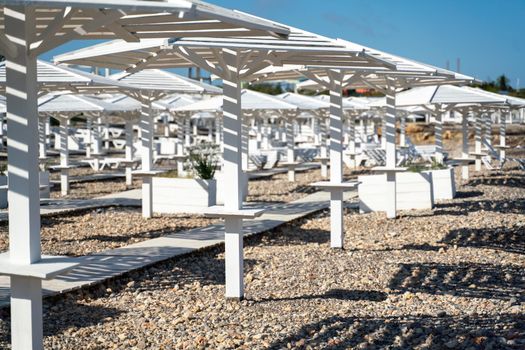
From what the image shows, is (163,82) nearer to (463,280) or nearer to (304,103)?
(463,280)

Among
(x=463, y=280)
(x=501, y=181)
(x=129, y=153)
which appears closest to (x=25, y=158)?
(x=463, y=280)

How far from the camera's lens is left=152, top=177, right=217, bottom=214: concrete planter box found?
Result: 12.2m

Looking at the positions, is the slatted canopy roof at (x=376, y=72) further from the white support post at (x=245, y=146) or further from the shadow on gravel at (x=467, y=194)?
the white support post at (x=245, y=146)

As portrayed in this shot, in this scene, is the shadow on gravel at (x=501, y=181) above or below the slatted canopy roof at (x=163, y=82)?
below

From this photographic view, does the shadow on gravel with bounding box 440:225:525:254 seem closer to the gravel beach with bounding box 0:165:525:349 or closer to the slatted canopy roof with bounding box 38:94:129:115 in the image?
the gravel beach with bounding box 0:165:525:349

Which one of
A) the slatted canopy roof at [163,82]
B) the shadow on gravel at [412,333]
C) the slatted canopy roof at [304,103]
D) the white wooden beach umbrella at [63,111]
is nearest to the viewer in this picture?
the shadow on gravel at [412,333]

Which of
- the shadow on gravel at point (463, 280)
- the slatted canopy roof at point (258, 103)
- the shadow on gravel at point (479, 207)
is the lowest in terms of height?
Answer: the shadow on gravel at point (463, 280)

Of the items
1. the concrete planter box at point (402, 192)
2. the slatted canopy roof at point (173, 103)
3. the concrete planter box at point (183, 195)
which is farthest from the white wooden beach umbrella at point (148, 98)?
the slatted canopy roof at point (173, 103)

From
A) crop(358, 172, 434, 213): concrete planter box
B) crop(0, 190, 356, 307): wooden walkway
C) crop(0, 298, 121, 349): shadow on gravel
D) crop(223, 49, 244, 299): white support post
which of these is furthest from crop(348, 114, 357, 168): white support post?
crop(0, 298, 121, 349): shadow on gravel

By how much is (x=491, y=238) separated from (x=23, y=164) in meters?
6.83

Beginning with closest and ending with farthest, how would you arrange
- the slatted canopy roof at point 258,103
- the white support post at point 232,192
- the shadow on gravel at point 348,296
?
1. the white support post at point 232,192
2. the shadow on gravel at point 348,296
3. the slatted canopy roof at point 258,103

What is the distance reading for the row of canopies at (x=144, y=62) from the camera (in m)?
3.95

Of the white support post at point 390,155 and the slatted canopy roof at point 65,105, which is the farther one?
the slatted canopy roof at point 65,105

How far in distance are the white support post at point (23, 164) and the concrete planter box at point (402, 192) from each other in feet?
27.8
